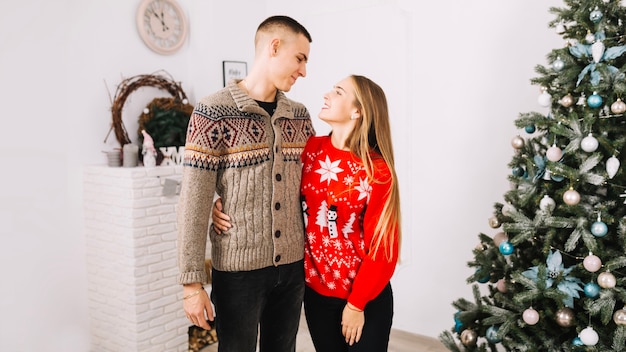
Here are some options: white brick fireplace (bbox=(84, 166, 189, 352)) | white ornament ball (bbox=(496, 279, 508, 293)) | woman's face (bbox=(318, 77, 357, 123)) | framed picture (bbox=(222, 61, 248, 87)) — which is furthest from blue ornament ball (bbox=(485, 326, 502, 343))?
framed picture (bbox=(222, 61, 248, 87))

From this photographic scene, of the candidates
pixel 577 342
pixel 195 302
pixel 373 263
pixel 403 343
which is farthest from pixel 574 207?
pixel 403 343

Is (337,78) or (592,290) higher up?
(337,78)

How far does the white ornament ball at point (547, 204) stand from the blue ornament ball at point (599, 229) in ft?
0.53

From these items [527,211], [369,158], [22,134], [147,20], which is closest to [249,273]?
[369,158]

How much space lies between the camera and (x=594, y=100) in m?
1.73

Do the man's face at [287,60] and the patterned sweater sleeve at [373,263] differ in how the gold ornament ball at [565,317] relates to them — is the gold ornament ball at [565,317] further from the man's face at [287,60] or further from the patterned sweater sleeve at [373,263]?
the man's face at [287,60]

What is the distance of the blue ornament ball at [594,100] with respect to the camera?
5.67 feet

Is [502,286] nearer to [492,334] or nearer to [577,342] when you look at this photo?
[492,334]

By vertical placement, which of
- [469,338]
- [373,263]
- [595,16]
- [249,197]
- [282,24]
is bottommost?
[469,338]

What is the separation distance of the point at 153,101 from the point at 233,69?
2.54ft

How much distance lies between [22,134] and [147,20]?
112cm

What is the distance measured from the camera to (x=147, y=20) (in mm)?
3055

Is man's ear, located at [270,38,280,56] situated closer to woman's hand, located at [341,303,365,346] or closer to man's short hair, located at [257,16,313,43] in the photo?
man's short hair, located at [257,16,313,43]

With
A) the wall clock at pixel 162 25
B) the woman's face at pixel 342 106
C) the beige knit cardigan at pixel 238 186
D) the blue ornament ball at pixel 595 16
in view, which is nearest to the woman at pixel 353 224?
the woman's face at pixel 342 106
